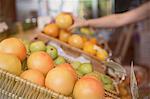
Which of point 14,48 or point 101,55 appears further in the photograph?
point 101,55

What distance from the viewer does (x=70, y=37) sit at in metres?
2.04

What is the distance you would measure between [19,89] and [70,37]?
102 centimetres

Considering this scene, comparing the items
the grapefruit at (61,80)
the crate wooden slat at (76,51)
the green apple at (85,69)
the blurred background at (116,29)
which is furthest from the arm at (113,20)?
the blurred background at (116,29)

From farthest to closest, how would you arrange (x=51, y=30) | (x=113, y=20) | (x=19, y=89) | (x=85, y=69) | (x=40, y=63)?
(x=113, y=20)
(x=51, y=30)
(x=85, y=69)
(x=40, y=63)
(x=19, y=89)

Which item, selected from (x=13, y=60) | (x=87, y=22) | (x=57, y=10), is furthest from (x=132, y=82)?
(x=57, y=10)

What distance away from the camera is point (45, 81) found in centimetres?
111

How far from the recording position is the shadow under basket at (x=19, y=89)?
103 cm

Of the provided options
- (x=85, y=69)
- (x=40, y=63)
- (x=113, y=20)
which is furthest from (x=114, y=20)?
(x=40, y=63)

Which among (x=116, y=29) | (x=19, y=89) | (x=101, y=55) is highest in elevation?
(x=19, y=89)

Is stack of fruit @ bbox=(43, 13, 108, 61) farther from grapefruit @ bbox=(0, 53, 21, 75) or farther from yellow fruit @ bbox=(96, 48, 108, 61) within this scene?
grapefruit @ bbox=(0, 53, 21, 75)

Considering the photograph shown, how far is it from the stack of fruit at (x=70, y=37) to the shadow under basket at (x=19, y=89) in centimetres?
94

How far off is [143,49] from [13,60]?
154 inches

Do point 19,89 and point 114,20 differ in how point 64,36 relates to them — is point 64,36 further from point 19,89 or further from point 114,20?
point 19,89

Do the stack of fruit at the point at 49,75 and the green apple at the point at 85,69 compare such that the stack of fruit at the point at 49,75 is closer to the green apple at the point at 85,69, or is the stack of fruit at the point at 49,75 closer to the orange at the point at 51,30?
the green apple at the point at 85,69
